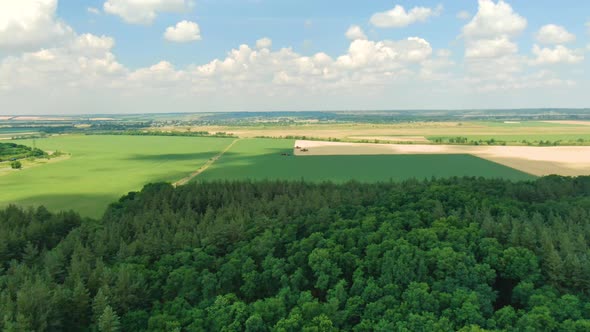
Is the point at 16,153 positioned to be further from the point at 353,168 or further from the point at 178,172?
the point at 353,168

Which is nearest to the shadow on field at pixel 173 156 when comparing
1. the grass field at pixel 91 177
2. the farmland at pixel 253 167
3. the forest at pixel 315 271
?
the grass field at pixel 91 177

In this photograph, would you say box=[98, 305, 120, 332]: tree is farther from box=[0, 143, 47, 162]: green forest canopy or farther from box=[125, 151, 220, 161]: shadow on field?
box=[0, 143, 47, 162]: green forest canopy

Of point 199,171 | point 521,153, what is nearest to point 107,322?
point 199,171

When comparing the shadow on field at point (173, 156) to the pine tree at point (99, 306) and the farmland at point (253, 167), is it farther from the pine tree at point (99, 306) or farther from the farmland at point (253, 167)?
the pine tree at point (99, 306)

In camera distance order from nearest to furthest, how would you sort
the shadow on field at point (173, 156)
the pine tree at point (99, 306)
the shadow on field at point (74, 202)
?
1. the pine tree at point (99, 306)
2. the shadow on field at point (74, 202)
3. the shadow on field at point (173, 156)

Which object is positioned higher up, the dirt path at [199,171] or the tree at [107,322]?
the dirt path at [199,171]

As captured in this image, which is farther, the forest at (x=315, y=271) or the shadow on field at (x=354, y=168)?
the shadow on field at (x=354, y=168)

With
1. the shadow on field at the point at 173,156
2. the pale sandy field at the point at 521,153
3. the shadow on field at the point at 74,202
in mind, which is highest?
the pale sandy field at the point at 521,153
